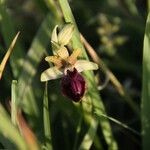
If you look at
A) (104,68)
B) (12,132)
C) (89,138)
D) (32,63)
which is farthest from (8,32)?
(12,132)

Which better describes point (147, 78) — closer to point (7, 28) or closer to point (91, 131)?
point (91, 131)

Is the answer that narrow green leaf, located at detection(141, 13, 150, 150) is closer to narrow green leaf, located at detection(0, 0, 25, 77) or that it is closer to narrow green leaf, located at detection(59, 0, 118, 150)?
narrow green leaf, located at detection(59, 0, 118, 150)

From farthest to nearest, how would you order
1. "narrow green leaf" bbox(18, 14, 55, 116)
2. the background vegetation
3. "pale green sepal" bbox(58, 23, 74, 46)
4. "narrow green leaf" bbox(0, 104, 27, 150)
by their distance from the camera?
"narrow green leaf" bbox(18, 14, 55, 116) < the background vegetation < "pale green sepal" bbox(58, 23, 74, 46) < "narrow green leaf" bbox(0, 104, 27, 150)

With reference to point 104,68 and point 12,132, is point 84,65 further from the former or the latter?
point 12,132

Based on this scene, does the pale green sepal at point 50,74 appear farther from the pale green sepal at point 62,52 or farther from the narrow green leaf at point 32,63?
the narrow green leaf at point 32,63

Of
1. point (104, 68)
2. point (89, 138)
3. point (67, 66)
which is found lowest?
point (89, 138)

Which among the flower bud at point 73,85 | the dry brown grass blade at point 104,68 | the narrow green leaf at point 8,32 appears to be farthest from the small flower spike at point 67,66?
the narrow green leaf at point 8,32

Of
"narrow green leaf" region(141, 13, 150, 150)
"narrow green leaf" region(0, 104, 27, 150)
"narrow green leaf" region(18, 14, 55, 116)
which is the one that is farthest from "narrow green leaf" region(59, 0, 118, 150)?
"narrow green leaf" region(0, 104, 27, 150)
